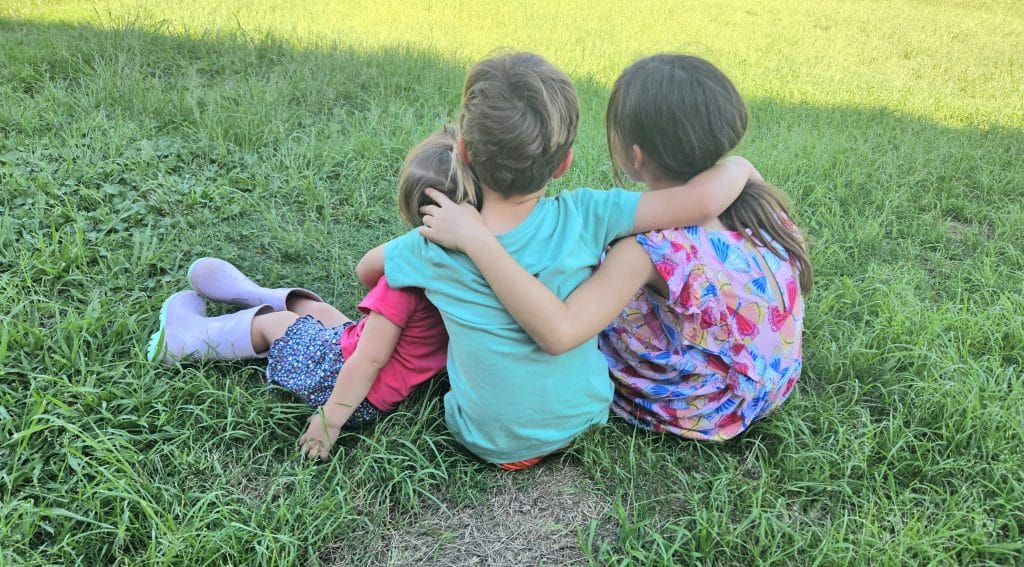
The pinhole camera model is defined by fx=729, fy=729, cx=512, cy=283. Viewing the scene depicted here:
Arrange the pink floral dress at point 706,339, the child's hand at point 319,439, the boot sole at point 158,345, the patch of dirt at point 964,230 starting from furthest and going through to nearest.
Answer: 1. the patch of dirt at point 964,230
2. the boot sole at point 158,345
3. the child's hand at point 319,439
4. the pink floral dress at point 706,339

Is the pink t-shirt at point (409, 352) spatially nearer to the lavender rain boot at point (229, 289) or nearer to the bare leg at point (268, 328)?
the bare leg at point (268, 328)

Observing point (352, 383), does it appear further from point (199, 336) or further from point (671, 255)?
point (671, 255)

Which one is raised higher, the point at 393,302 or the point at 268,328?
the point at 393,302

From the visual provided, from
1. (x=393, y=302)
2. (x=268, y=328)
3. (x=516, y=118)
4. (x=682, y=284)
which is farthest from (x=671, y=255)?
(x=268, y=328)

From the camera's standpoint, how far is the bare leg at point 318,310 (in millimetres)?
2768

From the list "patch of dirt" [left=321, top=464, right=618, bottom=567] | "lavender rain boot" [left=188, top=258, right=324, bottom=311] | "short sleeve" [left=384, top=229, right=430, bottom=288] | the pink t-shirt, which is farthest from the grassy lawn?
"short sleeve" [left=384, top=229, right=430, bottom=288]

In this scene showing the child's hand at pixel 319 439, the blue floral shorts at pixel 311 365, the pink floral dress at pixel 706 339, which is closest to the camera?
the pink floral dress at pixel 706 339

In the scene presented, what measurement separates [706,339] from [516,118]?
2.86 ft

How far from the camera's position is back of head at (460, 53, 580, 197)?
183cm

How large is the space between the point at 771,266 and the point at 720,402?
453 millimetres

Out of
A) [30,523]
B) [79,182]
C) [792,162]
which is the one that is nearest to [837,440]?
[30,523]

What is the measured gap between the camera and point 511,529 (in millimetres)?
2098

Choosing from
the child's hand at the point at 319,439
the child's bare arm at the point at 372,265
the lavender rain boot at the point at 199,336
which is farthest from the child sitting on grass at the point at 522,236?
the lavender rain boot at the point at 199,336

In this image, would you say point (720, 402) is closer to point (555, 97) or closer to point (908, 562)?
point (908, 562)
